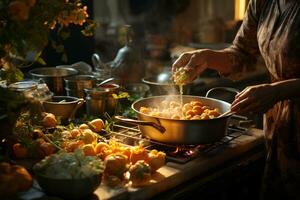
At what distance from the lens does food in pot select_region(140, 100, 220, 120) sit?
210cm

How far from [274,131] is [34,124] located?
3.71ft

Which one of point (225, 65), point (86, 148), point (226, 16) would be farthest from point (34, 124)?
point (226, 16)

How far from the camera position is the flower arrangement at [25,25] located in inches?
58.7

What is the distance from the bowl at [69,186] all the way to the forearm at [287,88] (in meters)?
0.87

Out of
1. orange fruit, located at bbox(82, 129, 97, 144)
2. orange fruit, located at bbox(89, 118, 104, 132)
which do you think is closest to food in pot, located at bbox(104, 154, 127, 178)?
orange fruit, located at bbox(82, 129, 97, 144)

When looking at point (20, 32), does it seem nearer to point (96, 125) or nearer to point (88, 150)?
point (88, 150)

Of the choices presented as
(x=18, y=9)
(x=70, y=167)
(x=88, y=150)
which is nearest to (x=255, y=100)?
(x=88, y=150)

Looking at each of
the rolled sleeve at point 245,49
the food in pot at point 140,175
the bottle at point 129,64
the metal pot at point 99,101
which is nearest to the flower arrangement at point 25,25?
the food in pot at point 140,175

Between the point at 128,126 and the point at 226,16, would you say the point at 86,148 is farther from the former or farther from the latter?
the point at 226,16

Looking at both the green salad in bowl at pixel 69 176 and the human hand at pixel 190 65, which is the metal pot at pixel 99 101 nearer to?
the human hand at pixel 190 65

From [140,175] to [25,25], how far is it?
2.17ft

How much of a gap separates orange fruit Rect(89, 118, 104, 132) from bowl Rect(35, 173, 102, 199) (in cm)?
64

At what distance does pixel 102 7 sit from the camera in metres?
5.00

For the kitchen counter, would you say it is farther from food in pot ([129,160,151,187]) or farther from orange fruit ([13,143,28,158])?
orange fruit ([13,143,28,158])
